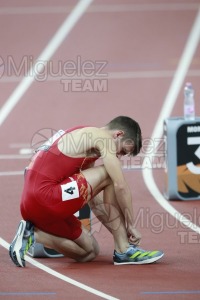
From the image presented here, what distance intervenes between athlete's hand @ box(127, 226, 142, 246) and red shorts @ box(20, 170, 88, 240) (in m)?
0.39

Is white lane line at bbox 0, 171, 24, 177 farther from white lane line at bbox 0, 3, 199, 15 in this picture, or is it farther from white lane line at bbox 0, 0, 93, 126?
white lane line at bbox 0, 3, 199, 15

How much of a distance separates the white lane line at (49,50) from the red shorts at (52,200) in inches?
188

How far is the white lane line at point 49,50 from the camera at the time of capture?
42.4 feet

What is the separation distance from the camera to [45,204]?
293 inches

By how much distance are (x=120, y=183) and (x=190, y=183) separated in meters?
2.26

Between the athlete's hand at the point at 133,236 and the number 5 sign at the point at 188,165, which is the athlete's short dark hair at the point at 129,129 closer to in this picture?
the athlete's hand at the point at 133,236

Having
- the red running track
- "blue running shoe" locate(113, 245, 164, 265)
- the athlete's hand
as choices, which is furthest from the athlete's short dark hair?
the red running track

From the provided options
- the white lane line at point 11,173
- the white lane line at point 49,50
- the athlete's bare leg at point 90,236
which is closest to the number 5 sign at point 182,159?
the white lane line at point 11,173

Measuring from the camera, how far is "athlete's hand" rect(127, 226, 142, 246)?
7586mm

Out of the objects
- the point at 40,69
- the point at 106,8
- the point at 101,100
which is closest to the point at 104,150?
the point at 101,100

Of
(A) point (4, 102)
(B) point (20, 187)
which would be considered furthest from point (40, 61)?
(B) point (20, 187)

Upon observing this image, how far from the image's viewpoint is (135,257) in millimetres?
7605

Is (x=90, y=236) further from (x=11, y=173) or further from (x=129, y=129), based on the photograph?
(x=11, y=173)

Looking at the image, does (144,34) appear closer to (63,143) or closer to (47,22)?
(47,22)
